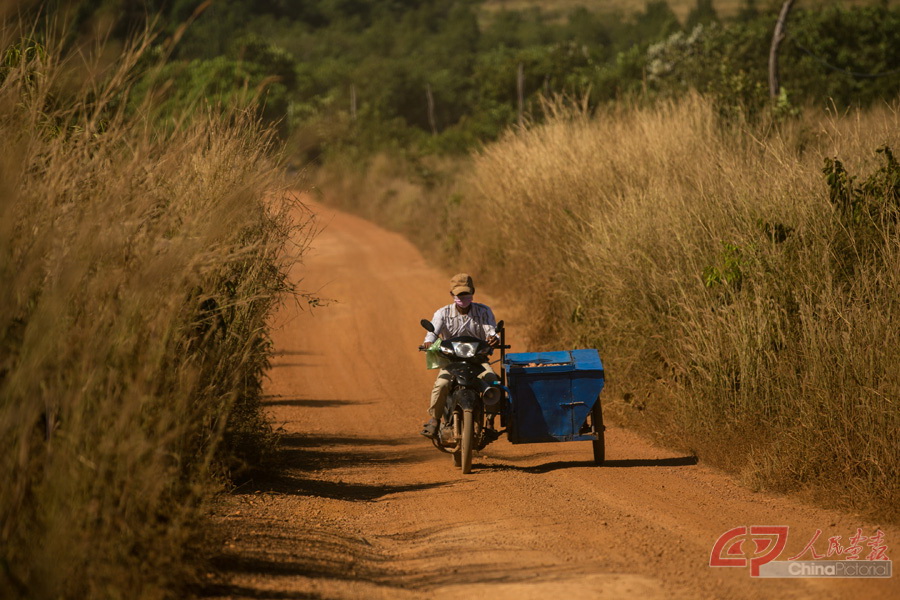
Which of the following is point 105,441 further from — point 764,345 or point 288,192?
point 764,345

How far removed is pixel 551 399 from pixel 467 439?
2.72 ft

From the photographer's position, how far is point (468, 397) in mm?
8844

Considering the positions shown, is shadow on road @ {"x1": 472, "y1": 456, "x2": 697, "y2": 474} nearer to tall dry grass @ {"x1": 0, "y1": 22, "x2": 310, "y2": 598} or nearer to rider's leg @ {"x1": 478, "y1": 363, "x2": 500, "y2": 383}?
rider's leg @ {"x1": 478, "y1": 363, "x2": 500, "y2": 383}

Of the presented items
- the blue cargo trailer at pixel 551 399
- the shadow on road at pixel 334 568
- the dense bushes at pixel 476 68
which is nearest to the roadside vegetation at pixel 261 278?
the shadow on road at pixel 334 568

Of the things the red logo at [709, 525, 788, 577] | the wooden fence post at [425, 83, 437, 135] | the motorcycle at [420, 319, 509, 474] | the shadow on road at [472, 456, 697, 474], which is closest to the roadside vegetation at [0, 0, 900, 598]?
the shadow on road at [472, 456, 697, 474]

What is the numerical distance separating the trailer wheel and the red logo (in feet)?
7.65

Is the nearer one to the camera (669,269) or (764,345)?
(764,345)

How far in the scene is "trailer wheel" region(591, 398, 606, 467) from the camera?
355 inches

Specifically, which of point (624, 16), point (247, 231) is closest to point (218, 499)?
point (247, 231)

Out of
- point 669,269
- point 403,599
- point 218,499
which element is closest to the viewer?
point 403,599

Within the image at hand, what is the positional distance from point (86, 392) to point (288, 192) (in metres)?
4.44

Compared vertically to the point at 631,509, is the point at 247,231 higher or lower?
higher

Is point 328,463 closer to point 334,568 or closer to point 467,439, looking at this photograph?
point 467,439

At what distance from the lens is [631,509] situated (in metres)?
7.41
